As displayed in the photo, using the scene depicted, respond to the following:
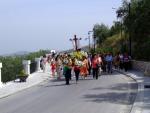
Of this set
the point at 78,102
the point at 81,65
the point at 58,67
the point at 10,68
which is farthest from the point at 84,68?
the point at 78,102

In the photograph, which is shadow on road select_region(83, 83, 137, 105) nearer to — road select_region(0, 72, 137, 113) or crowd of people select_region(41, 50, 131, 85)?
road select_region(0, 72, 137, 113)

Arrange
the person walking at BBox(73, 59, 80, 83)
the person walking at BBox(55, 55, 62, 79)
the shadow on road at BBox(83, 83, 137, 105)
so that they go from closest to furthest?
the shadow on road at BBox(83, 83, 137, 105) → the person walking at BBox(73, 59, 80, 83) → the person walking at BBox(55, 55, 62, 79)

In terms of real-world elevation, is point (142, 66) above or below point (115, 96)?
above

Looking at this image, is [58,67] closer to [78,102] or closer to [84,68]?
[84,68]

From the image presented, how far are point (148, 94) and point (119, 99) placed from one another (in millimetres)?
1704

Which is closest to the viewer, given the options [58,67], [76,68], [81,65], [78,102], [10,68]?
[78,102]

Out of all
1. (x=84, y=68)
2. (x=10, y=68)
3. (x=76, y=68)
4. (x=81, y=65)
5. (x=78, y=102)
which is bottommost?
(x=78, y=102)

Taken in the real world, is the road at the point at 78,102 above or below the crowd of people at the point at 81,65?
below

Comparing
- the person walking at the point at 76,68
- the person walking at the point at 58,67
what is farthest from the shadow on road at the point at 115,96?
the person walking at the point at 58,67

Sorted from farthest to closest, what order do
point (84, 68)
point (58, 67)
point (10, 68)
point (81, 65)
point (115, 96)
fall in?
1. point (10, 68)
2. point (58, 67)
3. point (84, 68)
4. point (81, 65)
5. point (115, 96)

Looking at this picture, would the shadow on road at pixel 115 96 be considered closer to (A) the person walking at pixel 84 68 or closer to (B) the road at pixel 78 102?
(B) the road at pixel 78 102

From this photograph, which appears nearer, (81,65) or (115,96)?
(115,96)

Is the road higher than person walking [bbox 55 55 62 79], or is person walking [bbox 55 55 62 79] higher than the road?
person walking [bbox 55 55 62 79]

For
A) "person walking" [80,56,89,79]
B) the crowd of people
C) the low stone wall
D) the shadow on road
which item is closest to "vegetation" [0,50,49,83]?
the crowd of people
